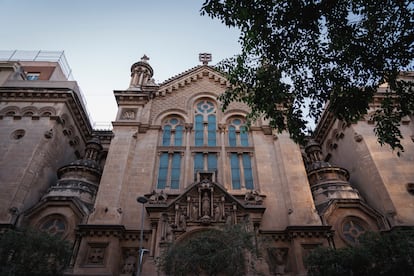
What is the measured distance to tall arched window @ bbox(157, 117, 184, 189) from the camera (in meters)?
21.8

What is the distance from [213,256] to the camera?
42.1 ft

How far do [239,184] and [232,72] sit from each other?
32.3 ft

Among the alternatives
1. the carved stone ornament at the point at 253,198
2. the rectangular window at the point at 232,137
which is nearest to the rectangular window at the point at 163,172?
the rectangular window at the point at 232,137

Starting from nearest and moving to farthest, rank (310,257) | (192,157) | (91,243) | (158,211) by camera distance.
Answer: (310,257), (91,243), (158,211), (192,157)

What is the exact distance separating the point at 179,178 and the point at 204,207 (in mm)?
4048

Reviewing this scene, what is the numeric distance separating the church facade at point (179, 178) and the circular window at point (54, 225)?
0.06 meters

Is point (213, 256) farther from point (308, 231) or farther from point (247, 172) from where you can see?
point (247, 172)

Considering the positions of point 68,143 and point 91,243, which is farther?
point 68,143

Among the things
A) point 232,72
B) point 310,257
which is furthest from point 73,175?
point 310,257

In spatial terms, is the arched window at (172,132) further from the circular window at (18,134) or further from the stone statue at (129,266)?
the circular window at (18,134)

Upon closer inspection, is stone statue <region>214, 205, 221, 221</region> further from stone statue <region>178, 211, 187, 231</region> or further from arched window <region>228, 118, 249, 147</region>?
arched window <region>228, 118, 249, 147</region>

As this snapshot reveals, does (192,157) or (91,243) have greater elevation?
(192,157)

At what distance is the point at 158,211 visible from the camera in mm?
18594

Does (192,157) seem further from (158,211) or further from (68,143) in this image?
(68,143)
